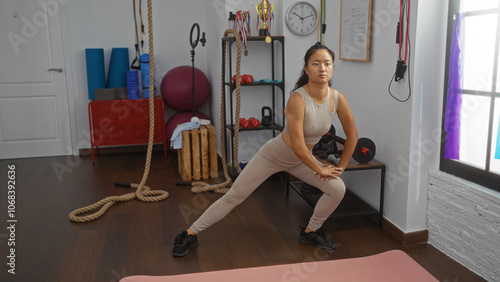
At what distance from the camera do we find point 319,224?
304 centimetres

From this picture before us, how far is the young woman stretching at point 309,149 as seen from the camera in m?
2.65

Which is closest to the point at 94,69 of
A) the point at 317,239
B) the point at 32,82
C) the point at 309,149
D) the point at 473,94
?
the point at 32,82

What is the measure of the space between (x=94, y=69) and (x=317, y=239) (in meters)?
3.60

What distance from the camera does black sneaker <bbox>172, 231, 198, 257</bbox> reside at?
2.93 metres

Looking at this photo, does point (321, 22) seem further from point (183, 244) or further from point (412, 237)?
point (183, 244)

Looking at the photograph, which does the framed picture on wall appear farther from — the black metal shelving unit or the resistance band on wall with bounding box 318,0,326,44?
the black metal shelving unit

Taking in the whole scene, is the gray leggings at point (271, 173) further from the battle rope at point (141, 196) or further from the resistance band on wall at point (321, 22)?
the resistance band on wall at point (321, 22)

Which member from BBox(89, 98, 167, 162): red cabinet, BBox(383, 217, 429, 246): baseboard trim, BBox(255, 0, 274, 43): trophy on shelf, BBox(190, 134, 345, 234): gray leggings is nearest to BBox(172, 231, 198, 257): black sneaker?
BBox(190, 134, 345, 234): gray leggings

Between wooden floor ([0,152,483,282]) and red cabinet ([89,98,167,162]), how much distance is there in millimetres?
950

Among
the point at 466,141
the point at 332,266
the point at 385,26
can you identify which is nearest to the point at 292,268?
the point at 332,266

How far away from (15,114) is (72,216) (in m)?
2.64

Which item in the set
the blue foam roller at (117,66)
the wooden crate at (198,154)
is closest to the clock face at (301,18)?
the wooden crate at (198,154)

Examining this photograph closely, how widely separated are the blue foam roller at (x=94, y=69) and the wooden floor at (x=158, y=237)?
1355 mm

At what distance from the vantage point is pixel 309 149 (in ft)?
9.31
